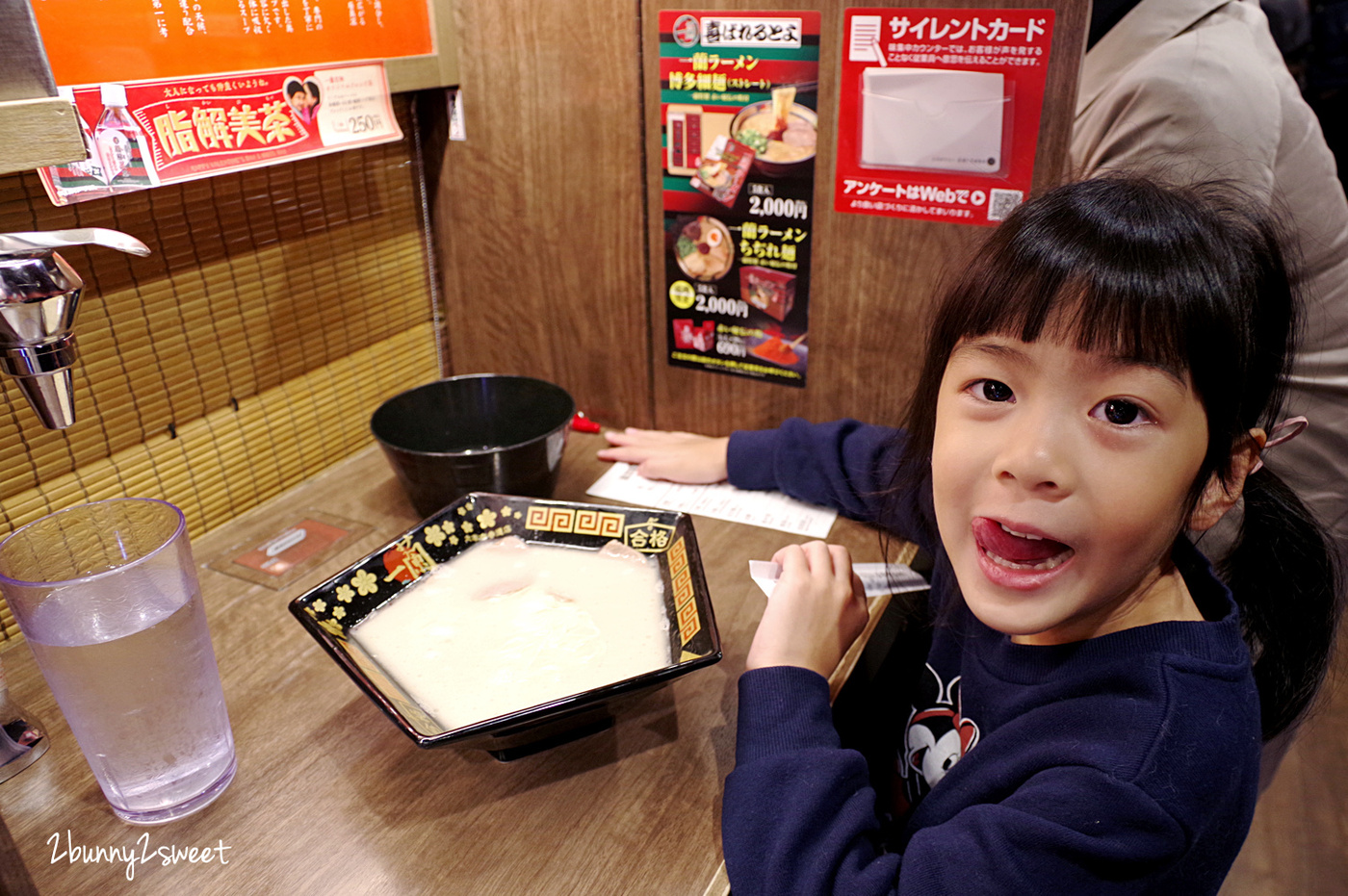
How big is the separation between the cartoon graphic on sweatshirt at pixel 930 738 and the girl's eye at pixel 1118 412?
377 mm

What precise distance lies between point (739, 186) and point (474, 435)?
1.80 ft

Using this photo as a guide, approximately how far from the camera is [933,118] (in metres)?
1.16

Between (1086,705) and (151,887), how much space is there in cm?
79

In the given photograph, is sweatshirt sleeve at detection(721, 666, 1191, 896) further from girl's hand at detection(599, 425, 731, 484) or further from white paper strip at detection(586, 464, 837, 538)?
girl's hand at detection(599, 425, 731, 484)

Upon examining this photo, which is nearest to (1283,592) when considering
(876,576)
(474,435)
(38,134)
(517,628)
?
(876,576)

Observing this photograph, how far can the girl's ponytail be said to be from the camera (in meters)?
0.89

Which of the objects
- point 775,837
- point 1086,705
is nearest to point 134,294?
point 775,837

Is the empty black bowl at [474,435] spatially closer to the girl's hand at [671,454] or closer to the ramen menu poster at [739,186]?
the girl's hand at [671,454]

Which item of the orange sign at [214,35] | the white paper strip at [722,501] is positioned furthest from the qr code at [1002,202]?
the orange sign at [214,35]

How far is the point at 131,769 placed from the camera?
79 cm

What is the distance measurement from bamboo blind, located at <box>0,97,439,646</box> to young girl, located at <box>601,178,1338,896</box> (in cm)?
84

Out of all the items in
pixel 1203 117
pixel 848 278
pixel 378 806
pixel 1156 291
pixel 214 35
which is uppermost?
pixel 214 35

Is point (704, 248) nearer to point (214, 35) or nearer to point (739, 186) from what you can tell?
point (739, 186)

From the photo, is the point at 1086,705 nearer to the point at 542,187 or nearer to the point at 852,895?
the point at 852,895
